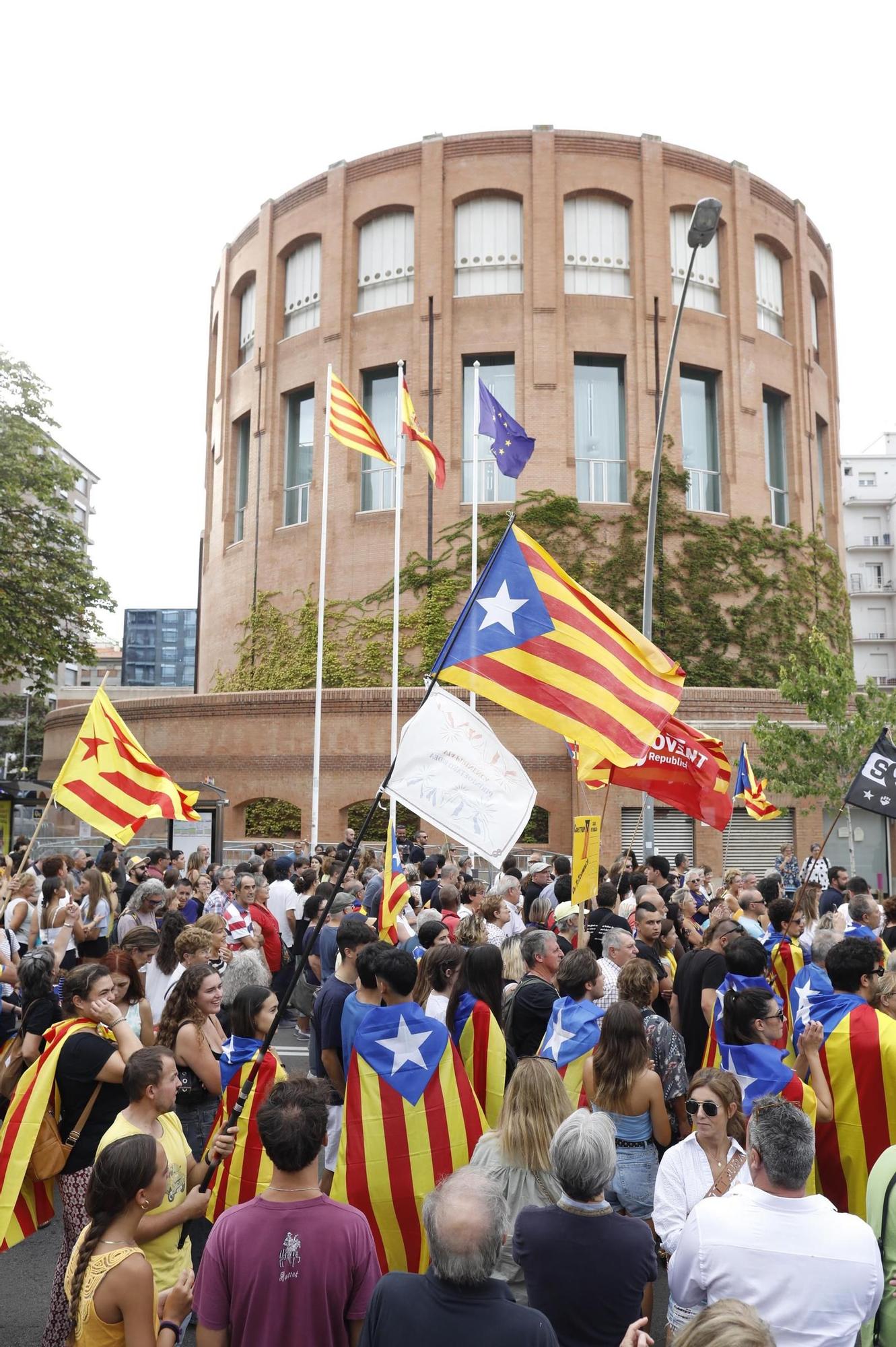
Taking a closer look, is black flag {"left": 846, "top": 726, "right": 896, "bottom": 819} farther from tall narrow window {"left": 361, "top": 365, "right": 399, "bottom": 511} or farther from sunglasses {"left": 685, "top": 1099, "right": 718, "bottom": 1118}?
tall narrow window {"left": 361, "top": 365, "right": 399, "bottom": 511}

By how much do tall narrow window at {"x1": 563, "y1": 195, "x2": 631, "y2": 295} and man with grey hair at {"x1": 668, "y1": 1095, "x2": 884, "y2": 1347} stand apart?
3346 cm

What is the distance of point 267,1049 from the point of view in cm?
480

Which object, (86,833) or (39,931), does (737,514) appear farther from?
(39,931)

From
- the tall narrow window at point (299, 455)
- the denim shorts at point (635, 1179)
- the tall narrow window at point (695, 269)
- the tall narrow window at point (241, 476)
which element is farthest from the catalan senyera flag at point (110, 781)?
the tall narrow window at point (241, 476)

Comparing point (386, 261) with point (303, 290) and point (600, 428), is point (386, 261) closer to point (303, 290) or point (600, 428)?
point (303, 290)

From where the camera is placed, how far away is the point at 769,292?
3728cm

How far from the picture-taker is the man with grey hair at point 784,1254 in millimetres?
3000

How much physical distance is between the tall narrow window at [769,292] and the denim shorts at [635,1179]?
116 ft

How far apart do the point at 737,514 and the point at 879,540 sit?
45762mm

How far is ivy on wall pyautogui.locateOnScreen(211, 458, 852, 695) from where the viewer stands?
3244 centimetres

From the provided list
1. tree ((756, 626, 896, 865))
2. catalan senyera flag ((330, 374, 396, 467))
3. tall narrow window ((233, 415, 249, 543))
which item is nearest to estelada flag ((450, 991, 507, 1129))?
catalan senyera flag ((330, 374, 396, 467))

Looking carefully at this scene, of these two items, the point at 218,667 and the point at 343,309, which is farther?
the point at 218,667

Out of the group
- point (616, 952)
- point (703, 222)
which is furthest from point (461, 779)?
point (703, 222)

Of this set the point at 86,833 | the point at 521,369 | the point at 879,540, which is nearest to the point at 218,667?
the point at 86,833
